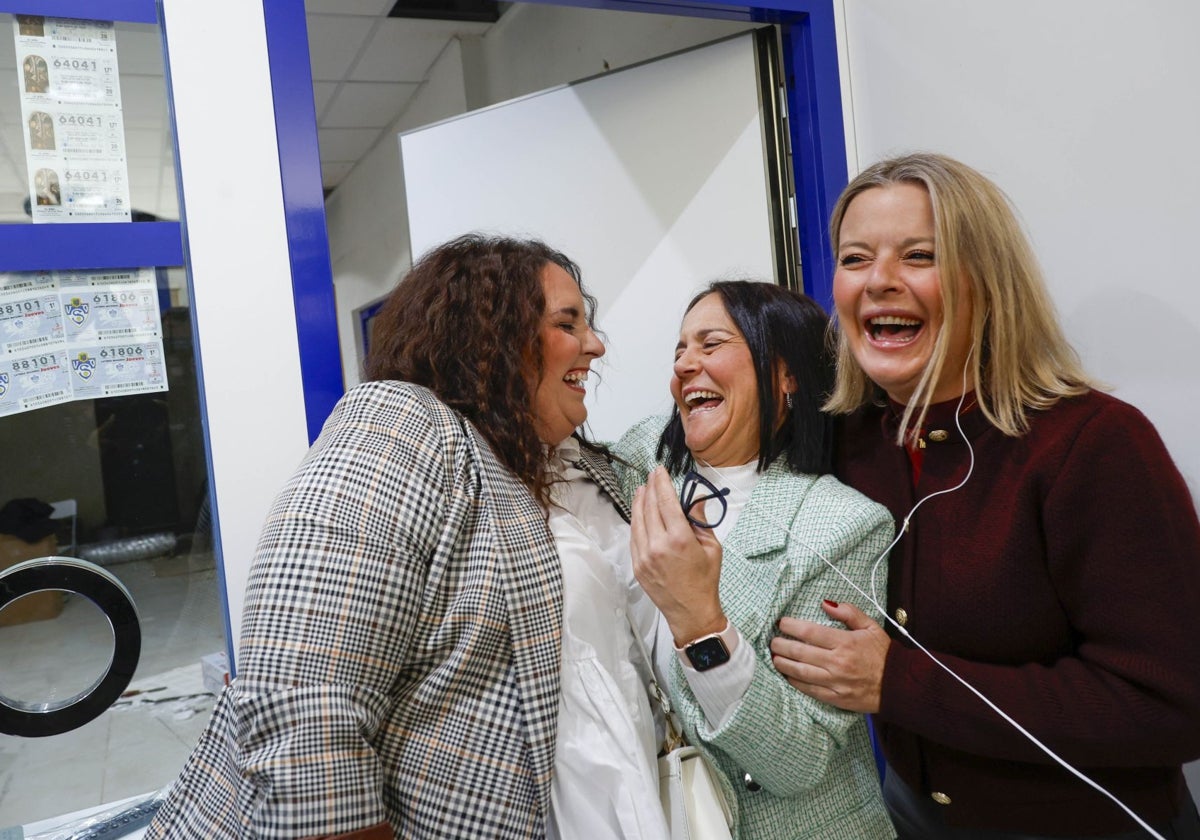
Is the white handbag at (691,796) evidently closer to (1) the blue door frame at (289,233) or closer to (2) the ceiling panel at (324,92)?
(1) the blue door frame at (289,233)

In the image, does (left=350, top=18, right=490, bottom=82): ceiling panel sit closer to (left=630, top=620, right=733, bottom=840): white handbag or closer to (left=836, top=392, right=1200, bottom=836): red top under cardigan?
(left=836, top=392, right=1200, bottom=836): red top under cardigan

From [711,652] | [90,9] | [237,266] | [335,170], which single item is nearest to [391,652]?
[711,652]

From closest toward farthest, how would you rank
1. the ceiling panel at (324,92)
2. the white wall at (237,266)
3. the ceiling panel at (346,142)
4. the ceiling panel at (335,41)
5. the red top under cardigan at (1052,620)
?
the red top under cardigan at (1052,620), the white wall at (237,266), the ceiling panel at (335,41), the ceiling panel at (324,92), the ceiling panel at (346,142)

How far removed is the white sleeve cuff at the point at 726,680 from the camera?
121 cm

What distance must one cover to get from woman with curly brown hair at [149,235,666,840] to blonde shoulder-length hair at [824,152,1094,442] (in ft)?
1.92

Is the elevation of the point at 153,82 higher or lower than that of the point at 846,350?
higher

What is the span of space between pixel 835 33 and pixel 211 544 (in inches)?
71.4

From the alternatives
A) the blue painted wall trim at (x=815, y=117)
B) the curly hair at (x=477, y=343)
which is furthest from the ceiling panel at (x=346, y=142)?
the curly hair at (x=477, y=343)

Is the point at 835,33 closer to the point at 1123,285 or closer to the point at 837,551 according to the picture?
the point at 1123,285

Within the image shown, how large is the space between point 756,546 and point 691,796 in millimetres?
357

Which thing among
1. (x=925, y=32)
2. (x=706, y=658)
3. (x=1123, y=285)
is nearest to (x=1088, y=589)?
(x=706, y=658)

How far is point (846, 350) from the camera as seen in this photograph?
5.03 ft

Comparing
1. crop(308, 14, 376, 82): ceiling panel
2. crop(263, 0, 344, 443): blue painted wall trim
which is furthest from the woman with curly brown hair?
crop(308, 14, 376, 82): ceiling panel

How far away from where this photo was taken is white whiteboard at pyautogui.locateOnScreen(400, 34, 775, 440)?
238 cm
